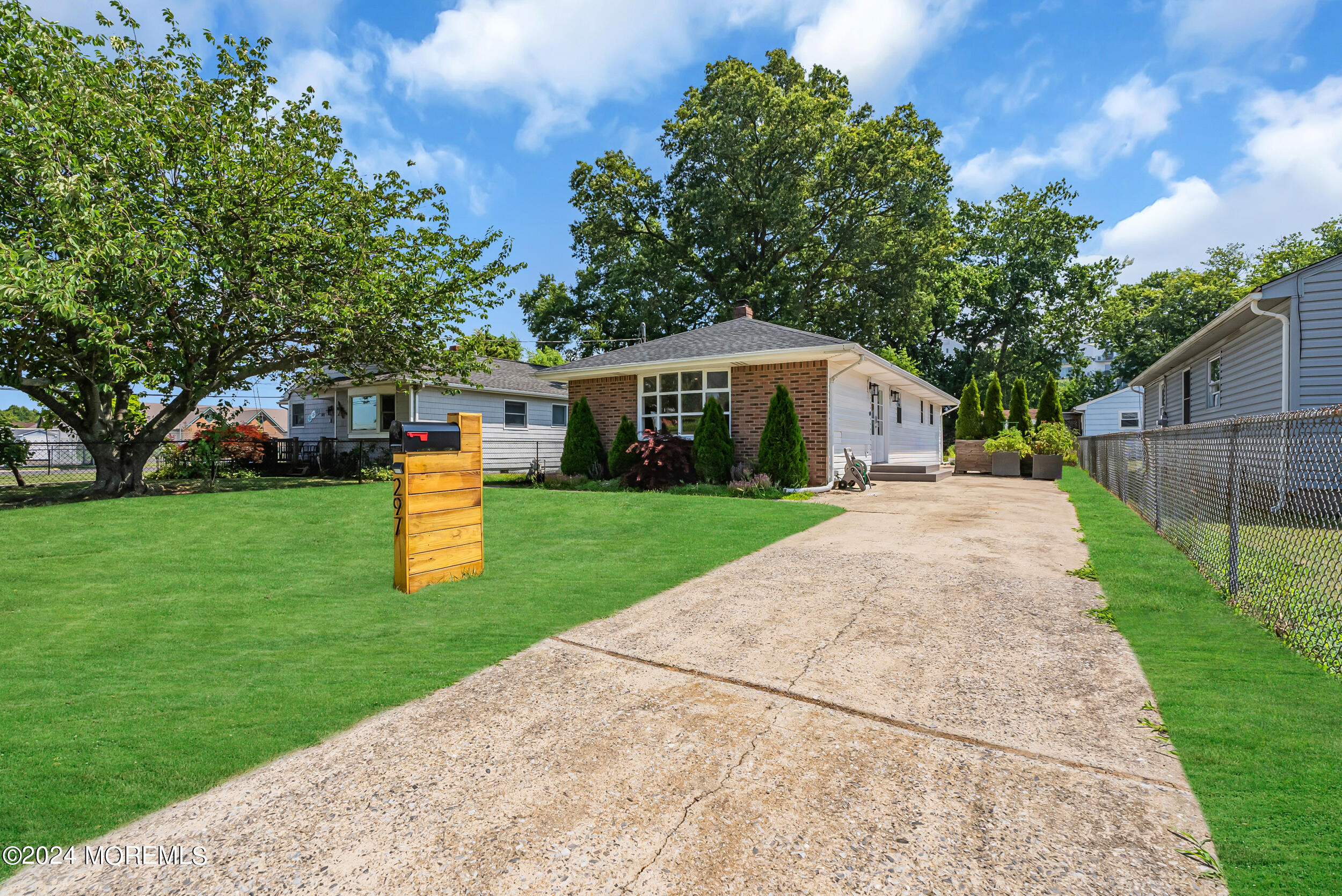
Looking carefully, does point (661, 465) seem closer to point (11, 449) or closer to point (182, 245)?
point (182, 245)

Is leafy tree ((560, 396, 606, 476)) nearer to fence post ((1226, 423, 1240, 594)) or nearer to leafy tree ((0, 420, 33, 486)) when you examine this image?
leafy tree ((0, 420, 33, 486))

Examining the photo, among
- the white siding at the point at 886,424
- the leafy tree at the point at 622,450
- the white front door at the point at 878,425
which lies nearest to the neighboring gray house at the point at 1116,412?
the white siding at the point at 886,424

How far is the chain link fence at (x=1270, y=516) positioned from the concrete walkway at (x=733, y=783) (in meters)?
1.06

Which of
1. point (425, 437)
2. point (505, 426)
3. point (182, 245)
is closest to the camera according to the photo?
point (425, 437)

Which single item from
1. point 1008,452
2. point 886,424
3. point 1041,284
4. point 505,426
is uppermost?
point 1041,284

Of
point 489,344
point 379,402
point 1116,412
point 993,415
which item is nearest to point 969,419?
point 993,415

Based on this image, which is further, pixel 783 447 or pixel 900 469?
pixel 900 469

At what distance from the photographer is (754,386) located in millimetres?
13953

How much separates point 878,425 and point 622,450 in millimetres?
7683

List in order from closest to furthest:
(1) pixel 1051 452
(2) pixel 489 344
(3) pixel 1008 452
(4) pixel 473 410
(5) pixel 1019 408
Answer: (2) pixel 489 344
(1) pixel 1051 452
(3) pixel 1008 452
(4) pixel 473 410
(5) pixel 1019 408

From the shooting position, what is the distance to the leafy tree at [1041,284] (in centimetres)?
3634

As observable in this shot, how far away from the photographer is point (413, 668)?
3.62 m

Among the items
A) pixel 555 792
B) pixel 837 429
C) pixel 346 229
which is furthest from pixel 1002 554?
pixel 346 229

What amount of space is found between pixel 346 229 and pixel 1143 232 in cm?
4408
